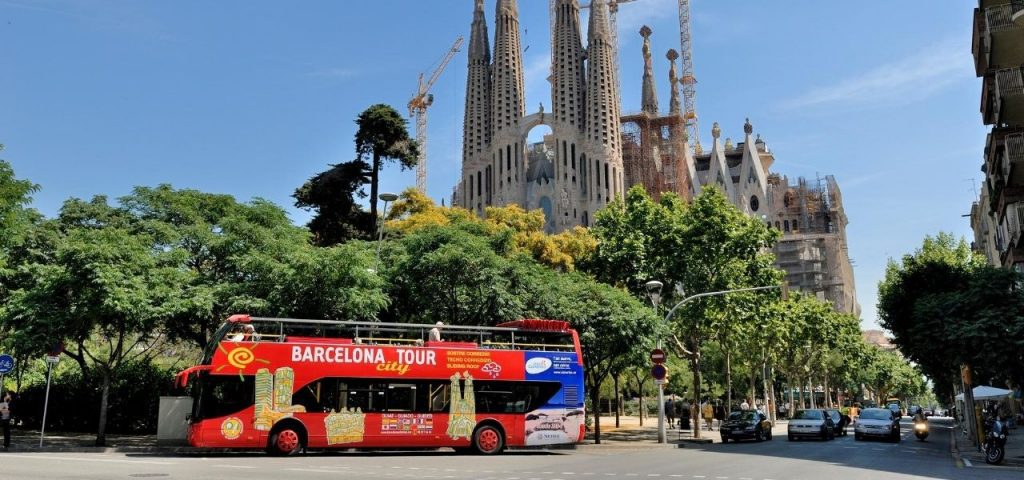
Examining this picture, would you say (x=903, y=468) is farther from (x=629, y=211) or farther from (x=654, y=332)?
(x=629, y=211)

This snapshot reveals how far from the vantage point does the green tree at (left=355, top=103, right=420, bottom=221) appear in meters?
49.4

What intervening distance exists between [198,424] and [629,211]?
76.9ft

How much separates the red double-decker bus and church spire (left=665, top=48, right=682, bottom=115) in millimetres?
124852

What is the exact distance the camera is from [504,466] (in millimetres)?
17547

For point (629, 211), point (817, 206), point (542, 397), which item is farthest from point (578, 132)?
point (542, 397)

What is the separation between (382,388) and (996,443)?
16702 mm

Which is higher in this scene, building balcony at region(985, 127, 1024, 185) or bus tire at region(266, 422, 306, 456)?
building balcony at region(985, 127, 1024, 185)

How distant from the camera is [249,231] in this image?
1116 inches

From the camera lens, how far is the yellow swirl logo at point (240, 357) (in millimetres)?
19531

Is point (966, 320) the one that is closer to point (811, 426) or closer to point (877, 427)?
point (877, 427)

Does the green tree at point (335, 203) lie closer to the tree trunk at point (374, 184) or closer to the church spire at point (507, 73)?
the tree trunk at point (374, 184)

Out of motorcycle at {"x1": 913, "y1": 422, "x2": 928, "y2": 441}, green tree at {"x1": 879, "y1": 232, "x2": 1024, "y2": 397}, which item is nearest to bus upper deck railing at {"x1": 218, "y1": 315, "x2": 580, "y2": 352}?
green tree at {"x1": 879, "y1": 232, "x2": 1024, "y2": 397}

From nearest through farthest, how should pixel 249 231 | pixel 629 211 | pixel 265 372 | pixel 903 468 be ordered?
pixel 903 468 → pixel 265 372 → pixel 249 231 → pixel 629 211

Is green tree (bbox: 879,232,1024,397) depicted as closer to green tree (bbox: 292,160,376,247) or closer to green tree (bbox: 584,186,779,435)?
green tree (bbox: 584,186,779,435)
